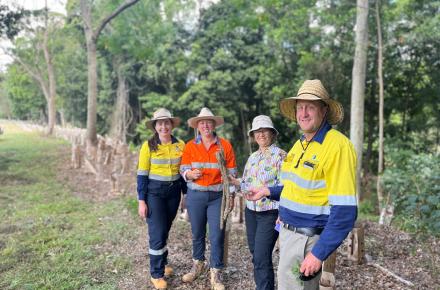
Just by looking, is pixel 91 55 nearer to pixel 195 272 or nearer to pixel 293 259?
pixel 195 272

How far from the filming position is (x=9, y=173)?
38.6ft

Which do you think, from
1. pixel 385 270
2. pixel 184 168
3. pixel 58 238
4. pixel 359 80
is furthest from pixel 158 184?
pixel 359 80

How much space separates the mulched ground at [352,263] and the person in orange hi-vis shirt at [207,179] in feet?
1.93

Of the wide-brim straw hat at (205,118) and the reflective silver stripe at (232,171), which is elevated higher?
the wide-brim straw hat at (205,118)

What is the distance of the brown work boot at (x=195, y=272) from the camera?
4371 mm

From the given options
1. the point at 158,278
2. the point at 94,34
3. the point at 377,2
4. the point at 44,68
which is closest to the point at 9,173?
the point at 94,34

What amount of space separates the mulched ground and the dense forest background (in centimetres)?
65

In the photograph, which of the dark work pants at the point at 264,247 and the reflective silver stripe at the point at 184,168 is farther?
the reflective silver stripe at the point at 184,168

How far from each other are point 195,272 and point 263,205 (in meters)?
1.48

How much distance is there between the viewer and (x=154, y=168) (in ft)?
13.9

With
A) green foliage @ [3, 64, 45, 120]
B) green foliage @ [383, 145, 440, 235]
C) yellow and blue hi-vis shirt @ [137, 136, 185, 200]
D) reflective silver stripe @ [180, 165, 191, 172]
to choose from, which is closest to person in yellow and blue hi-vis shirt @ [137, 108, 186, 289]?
yellow and blue hi-vis shirt @ [137, 136, 185, 200]

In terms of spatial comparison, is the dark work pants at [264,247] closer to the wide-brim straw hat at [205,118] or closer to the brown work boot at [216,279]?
the brown work boot at [216,279]

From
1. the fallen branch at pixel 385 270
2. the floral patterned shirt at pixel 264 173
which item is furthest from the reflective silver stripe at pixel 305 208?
the fallen branch at pixel 385 270

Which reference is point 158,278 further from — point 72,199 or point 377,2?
point 377,2
